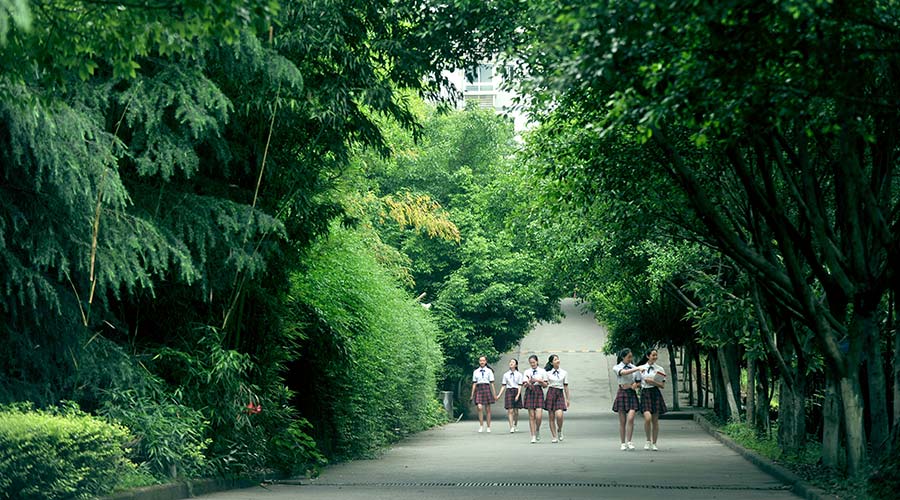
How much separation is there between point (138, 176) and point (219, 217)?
1.08 m

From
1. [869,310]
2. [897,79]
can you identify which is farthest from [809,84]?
A: [869,310]

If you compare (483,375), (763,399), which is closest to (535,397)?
(763,399)

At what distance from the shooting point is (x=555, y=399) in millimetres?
27750

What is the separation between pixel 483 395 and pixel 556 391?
8.02m

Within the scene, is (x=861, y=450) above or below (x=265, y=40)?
below

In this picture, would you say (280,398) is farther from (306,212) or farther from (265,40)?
(265,40)

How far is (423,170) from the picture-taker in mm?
61500

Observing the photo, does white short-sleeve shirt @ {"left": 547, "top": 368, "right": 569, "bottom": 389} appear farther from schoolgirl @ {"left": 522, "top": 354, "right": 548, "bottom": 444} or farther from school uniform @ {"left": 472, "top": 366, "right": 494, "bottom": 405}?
school uniform @ {"left": 472, "top": 366, "right": 494, "bottom": 405}

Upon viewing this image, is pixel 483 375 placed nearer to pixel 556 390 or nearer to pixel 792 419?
pixel 556 390

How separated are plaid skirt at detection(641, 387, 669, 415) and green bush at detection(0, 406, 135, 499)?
43.1 feet

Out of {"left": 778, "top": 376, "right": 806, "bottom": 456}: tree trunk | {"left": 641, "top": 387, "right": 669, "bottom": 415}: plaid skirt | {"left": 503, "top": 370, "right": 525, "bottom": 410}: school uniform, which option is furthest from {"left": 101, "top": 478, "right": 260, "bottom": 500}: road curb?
{"left": 503, "top": 370, "right": 525, "bottom": 410}: school uniform

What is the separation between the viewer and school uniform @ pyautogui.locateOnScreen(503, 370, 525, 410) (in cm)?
3282

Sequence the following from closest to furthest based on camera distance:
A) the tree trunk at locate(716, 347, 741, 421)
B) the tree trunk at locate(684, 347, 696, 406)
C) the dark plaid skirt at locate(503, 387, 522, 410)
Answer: the tree trunk at locate(716, 347, 741, 421) → the dark plaid skirt at locate(503, 387, 522, 410) → the tree trunk at locate(684, 347, 696, 406)

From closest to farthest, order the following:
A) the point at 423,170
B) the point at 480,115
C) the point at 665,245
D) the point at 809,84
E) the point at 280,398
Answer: the point at 809,84 → the point at 280,398 → the point at 665,245 → the point at 423,170 → the point at 480,115
